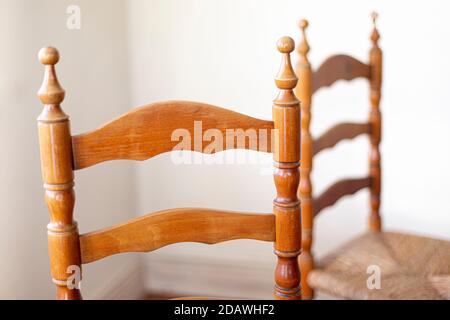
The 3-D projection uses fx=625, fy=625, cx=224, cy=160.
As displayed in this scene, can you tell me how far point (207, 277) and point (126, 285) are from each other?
1.04 feet

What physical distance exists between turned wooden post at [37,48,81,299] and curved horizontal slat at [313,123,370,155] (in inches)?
31.6

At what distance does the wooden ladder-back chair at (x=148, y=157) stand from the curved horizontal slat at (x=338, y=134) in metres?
0.58

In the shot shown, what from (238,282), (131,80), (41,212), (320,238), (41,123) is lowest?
(238,282)

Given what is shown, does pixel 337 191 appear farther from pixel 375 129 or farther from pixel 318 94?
pixel 318 94

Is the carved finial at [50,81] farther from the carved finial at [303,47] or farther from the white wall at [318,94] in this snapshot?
the white wall at [318,94]

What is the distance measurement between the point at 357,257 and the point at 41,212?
87 centimetres

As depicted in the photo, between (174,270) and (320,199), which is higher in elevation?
(320,199)

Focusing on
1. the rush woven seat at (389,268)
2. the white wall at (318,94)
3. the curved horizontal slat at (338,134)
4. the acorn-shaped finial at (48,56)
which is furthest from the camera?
the white wall at (318,94)

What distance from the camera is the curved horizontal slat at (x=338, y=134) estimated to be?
164 centimetres

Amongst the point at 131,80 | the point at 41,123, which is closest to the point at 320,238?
the point at 131,80

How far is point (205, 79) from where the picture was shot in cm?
223

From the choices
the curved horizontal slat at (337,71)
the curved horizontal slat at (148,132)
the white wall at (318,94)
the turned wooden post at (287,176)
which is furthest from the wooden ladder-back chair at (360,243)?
the curved horizontal slat at (148,132)

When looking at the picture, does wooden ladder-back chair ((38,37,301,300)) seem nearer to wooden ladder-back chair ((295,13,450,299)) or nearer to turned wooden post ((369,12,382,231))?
wooden ladder-back chair ((295,13,450,299))
